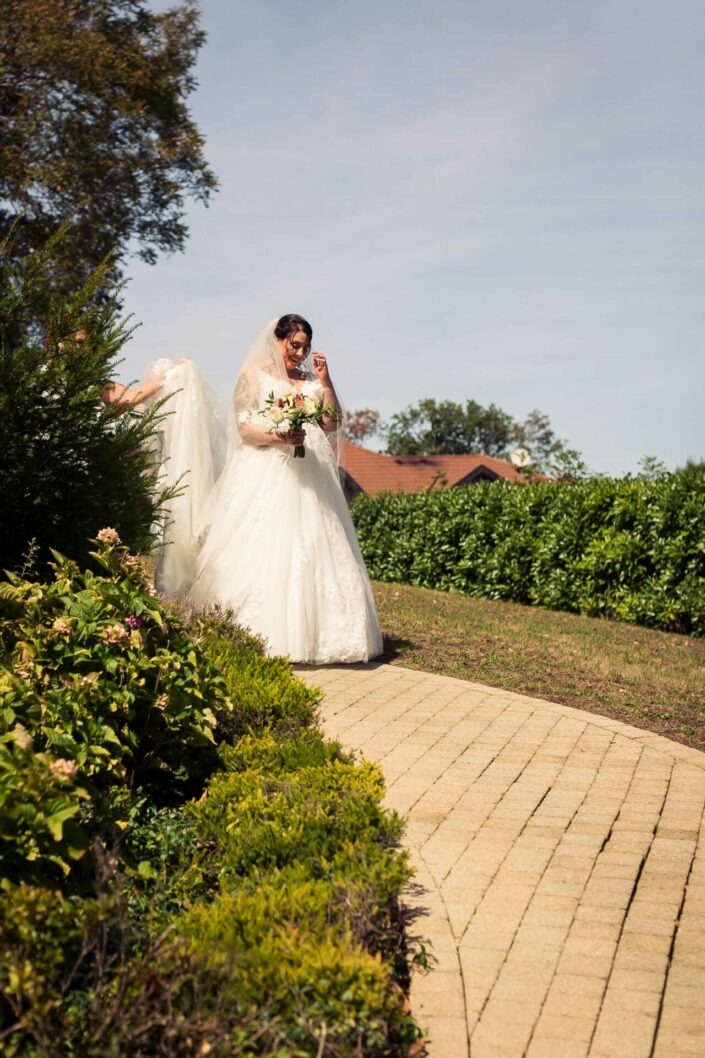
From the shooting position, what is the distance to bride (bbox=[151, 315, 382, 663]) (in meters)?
8.22

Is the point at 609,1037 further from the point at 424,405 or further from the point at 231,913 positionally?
the point at 424,405

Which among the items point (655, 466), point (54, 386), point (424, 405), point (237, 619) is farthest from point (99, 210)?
point (424, 405)

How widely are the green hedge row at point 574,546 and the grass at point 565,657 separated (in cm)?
59

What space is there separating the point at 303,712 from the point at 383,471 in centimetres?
4225

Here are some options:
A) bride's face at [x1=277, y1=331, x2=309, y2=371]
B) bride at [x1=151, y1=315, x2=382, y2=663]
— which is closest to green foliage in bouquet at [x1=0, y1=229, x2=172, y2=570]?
bride at [x1=151, y1=315, x2=382, y2=663]

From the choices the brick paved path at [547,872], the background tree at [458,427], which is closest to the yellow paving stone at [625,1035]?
the brick paved path at [547,872]

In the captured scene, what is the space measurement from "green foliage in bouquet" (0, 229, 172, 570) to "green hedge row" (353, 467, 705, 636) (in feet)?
28.6

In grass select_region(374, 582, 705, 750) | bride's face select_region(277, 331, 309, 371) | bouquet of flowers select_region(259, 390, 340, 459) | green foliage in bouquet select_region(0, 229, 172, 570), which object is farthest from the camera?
bride's face select_region(277, 331, 309, 371)

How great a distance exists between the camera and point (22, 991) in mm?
2355

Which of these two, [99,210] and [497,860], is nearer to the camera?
[497,860]

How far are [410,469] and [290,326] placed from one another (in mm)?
40022

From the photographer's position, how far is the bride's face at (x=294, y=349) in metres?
8.81

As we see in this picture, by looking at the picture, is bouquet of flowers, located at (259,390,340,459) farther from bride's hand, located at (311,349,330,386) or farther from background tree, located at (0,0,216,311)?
background tree, located at (0,0,216,311)

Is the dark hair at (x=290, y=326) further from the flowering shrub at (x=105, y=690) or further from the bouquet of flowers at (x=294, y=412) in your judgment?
the flowering shrub at (x=105, y=690)
